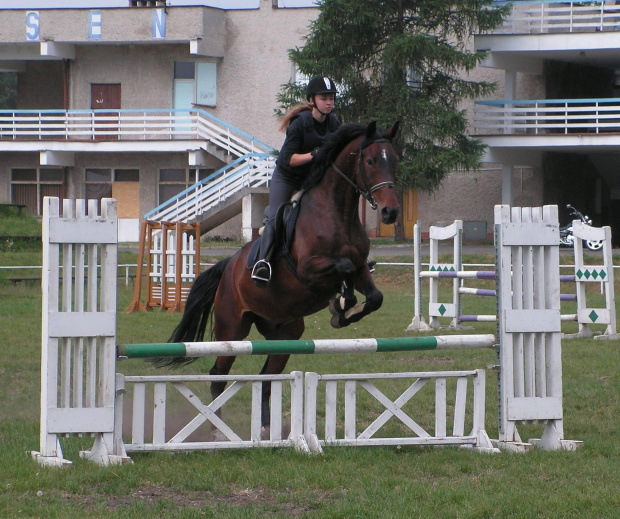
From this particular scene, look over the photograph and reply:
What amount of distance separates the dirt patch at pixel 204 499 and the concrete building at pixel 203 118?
25.4 m

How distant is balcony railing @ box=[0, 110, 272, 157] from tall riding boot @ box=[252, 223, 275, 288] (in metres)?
24.5

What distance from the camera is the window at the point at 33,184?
35.0 metres

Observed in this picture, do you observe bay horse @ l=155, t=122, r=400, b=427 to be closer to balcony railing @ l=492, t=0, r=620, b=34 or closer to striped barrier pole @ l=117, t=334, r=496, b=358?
striped barrier pole @ l=117, t=334, r=496, b=358

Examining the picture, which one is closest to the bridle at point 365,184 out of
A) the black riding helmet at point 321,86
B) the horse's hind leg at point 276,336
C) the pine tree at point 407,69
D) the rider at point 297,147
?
the rider at point 297,147

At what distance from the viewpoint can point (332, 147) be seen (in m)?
6.73

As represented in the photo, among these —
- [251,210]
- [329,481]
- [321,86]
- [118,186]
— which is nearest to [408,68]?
[251,210]

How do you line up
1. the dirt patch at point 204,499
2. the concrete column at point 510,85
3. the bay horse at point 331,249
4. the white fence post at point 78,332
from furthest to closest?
the concrete column at point 510,85 < the bay horse at point 331,249 < the white fence post at point 78,332 < the dirt patch at point 204,499

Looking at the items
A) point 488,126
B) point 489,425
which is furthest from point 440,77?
point 489,425

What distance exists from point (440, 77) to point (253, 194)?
7023mm

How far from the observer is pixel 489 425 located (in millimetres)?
7039

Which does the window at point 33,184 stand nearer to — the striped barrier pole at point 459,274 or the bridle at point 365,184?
the striped barrier pole at point 459,274

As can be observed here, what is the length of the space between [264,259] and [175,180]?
2764cm

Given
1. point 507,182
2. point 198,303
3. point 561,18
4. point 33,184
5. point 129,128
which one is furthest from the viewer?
point 33,184

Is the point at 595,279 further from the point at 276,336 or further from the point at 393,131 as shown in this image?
the point at 393,131
